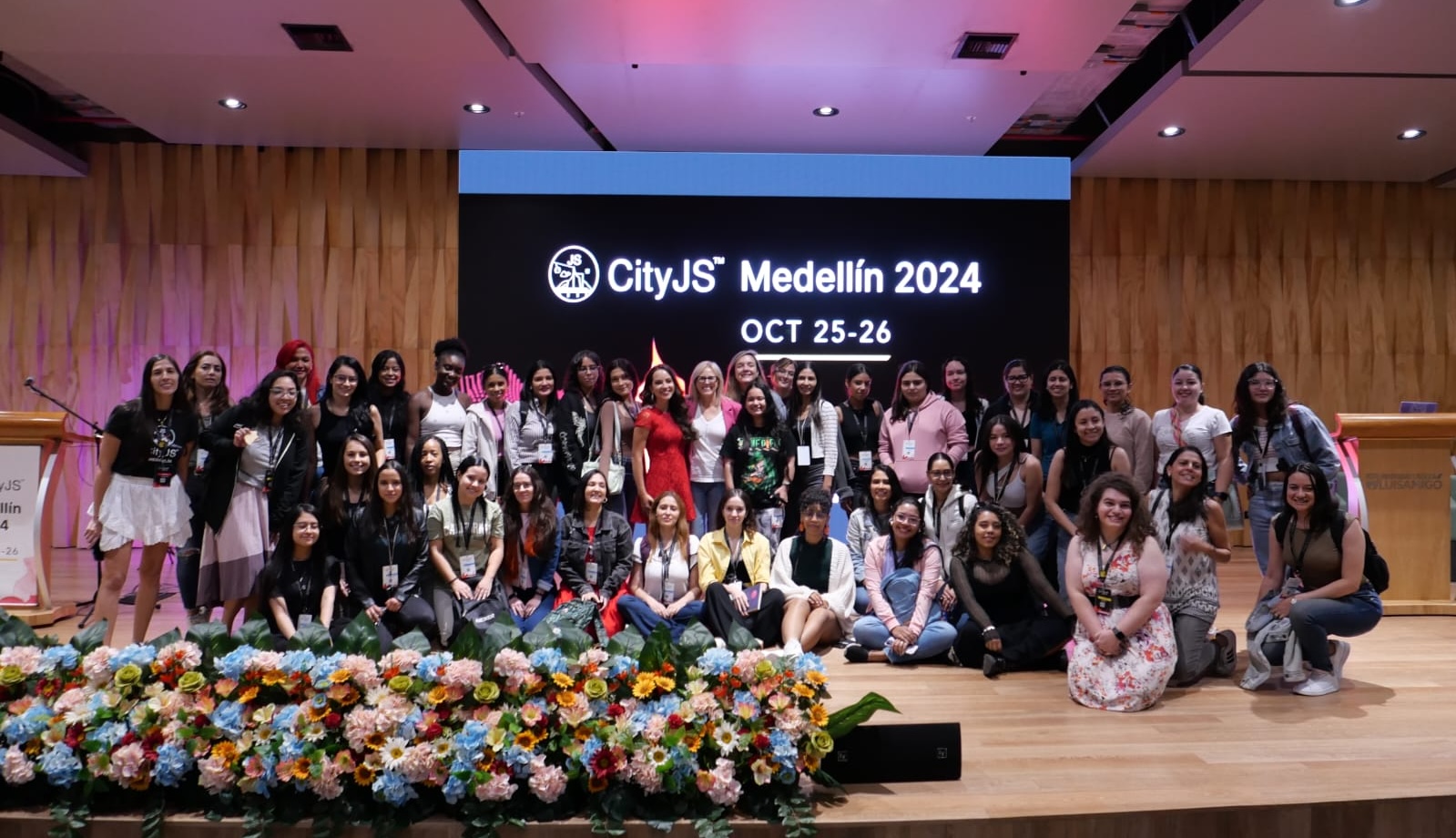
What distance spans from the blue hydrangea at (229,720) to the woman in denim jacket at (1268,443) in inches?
173

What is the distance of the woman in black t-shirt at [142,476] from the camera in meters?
4.07

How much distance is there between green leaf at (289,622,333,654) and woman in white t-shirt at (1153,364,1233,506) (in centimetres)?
416

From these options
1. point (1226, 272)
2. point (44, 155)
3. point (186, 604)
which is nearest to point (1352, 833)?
point (186, 604)

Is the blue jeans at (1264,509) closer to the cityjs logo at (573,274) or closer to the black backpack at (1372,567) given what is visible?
the black backpack at (1372,567)

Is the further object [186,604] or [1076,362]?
[1076,362]

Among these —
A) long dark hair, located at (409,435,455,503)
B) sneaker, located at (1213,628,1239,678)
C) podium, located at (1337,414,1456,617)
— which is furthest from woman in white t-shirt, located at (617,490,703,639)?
podium, located at (1337,414,1456,617)

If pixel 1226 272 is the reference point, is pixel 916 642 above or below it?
below

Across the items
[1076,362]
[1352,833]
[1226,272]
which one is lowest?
[1352,833]

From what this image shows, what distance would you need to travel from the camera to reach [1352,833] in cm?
284

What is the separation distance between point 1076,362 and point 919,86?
296cm

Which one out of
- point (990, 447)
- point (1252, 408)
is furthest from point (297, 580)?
point (1252, 408)

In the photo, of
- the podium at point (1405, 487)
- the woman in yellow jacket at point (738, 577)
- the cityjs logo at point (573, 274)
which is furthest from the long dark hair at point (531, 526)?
the podium at point (1405, 487)

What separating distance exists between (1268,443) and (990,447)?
1.31 meters

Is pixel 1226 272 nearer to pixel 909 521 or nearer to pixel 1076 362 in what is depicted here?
pixel 1076 362
